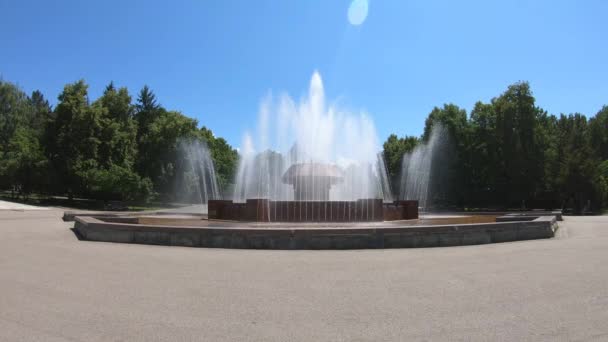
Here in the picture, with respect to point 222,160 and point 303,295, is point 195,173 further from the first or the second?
point 303,295

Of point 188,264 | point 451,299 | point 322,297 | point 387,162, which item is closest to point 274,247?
point 188,264

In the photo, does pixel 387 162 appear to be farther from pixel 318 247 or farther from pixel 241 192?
pixel 318 247

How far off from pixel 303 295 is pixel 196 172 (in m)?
48.2

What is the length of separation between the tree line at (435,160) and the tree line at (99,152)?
0.10 m

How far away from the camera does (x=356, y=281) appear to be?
7039 millimetres

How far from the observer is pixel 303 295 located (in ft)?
20.1

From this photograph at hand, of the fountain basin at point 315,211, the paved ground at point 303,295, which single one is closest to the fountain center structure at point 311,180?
the fountain basin at point 315,211

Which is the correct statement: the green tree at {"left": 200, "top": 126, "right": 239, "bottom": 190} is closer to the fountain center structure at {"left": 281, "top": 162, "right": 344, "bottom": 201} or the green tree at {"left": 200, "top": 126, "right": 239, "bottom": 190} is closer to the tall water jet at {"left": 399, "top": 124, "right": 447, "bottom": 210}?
the tall water jet at {"left": 399, "top": 124, "right": 447, "bottom": 210}

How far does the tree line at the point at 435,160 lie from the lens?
41938mm

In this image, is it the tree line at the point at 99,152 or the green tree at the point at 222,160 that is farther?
the green tree at the point at 222,160

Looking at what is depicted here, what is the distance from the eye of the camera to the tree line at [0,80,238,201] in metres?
42.9

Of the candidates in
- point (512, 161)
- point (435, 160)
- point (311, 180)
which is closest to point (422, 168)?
point (435, 160)

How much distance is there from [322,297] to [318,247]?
4737 mm

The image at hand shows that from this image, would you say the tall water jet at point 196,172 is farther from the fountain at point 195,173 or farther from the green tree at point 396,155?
the green tree at point 396,155
